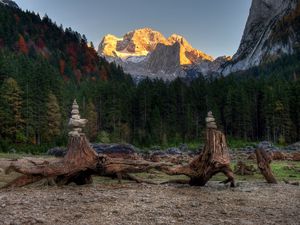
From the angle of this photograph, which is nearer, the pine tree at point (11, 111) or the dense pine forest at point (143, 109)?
the pine tree at point (11, 111)

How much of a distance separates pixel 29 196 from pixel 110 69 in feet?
600

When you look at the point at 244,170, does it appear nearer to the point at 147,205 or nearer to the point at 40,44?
the point at 147,205

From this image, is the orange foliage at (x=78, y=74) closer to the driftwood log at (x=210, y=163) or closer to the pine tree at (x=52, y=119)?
the pine tree at (x=52, y=119)

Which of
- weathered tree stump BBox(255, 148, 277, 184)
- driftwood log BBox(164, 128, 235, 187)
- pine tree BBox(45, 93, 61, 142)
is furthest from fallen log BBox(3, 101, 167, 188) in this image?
pine tree BBox(45, 93, 61, 142)

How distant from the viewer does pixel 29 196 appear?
1473cm

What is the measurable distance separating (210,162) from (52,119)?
57.1m

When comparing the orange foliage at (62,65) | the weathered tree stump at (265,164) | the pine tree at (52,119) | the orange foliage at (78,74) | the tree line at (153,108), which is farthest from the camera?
the orange foliage at (78,74)

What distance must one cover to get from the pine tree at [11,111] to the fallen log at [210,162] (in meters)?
52.1

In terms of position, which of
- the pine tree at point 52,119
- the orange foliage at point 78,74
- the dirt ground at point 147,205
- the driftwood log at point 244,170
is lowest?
the dirt ground at point 147,205

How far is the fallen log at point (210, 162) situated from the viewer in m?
18.0

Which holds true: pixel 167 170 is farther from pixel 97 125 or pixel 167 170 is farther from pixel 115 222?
pixel 97 125

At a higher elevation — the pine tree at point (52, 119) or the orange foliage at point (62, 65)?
the orange foliage at point (62, 65)

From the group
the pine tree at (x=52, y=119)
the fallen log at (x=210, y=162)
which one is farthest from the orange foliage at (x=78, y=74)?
the fallen log at (x=210, y=162)

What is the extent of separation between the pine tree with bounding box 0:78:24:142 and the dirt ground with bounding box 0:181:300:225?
5167cm
